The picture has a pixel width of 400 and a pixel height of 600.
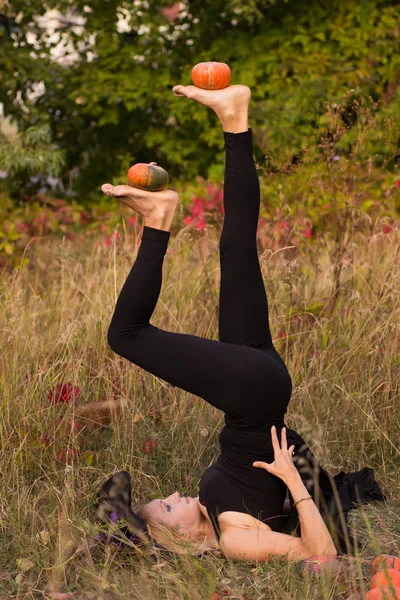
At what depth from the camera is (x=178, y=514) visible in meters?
2.66

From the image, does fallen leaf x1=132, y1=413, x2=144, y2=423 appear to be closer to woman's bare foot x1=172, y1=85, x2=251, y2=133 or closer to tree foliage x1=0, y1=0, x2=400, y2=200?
woman's bare foot x1=172, y1=85, x2=251, y2=133

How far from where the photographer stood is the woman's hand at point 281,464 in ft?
8.26

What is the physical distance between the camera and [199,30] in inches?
290

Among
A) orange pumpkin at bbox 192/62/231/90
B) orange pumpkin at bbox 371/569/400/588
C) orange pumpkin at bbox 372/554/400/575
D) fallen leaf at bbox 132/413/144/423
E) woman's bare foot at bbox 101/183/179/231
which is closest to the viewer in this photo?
orange pumpkin at bbox 371/569/400/588

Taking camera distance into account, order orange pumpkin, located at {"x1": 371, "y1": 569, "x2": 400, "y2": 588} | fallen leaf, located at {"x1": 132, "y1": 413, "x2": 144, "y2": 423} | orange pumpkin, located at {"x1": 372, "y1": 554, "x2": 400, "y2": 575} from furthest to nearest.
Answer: fallen leaf, located at {"x1": 132, "y1": 413, "x2": 144, "y2": 423} → orange pumpkin, located at {"x1": 372, "y1": 554, "x2": 400, "y2": 575} → orange pumpkin, located at {"x1": 371, "y1": 569, "x2": 400, "y2": 588}

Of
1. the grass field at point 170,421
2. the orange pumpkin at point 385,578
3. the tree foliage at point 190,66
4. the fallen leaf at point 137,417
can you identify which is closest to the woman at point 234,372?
the grass field at point 170,421

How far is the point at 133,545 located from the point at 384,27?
5.85 m

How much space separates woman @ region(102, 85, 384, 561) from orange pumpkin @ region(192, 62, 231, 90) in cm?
4

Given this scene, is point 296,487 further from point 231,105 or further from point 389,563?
point 231,105

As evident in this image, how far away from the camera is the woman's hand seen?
2.52 metres

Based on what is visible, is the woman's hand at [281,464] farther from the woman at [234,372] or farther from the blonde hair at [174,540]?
the blonde hair at [174,540]

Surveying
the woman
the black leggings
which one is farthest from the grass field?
the black leggings

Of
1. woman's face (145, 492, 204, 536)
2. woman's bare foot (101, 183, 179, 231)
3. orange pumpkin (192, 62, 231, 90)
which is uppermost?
orange pumpkin (192, 62, 231, 90)

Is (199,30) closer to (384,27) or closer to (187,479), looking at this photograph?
(384,27)
